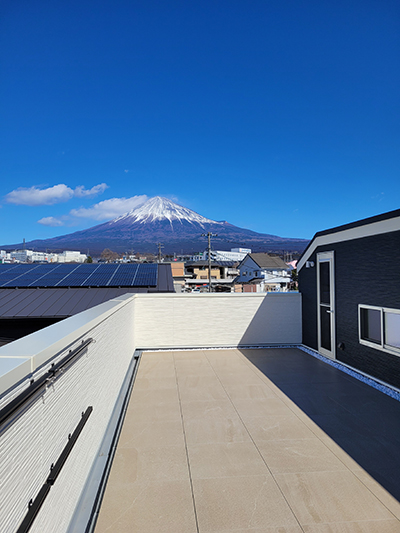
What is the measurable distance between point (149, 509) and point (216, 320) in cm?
509

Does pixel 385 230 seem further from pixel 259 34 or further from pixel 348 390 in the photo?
pixel 259 34

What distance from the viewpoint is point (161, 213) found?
490 ft

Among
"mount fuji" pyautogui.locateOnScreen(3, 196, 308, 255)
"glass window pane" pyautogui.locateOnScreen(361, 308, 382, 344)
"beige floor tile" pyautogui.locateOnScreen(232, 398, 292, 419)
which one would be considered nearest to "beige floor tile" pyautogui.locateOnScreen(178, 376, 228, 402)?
"beige floor tile" pyautogui.locateOnScreen(232, 398, 292, 419)

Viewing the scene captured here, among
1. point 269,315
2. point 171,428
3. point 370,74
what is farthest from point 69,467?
point 370,74

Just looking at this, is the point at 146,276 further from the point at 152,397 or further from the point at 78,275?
the point at 152,397

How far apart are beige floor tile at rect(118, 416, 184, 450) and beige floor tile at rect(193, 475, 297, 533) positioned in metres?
0.72

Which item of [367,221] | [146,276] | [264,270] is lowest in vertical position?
[146,276]

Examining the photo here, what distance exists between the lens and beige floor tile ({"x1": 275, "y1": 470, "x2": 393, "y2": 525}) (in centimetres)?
212

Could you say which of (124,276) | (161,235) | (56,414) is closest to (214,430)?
(56,414)

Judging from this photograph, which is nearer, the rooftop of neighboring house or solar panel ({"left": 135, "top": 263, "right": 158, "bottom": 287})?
solar panel ({"left": 135, "top": 263, "right": 158, "bottom": 287})

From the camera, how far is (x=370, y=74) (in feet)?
65.9

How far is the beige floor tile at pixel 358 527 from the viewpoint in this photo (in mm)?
1996

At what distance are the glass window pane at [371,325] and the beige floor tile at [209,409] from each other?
2917 mm

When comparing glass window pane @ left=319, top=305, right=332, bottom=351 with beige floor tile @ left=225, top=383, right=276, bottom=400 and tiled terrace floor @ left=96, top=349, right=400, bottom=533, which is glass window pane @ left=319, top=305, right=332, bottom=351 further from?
beige floor tile @ left=225, top=383, right=276, bottom=400
